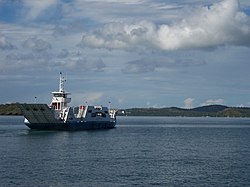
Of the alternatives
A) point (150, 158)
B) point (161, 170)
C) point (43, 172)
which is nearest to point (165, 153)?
point (150, 158)

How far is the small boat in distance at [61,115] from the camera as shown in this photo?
4759 inches

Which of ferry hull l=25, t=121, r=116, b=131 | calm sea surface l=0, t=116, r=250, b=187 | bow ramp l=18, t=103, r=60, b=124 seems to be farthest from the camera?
ferry hull l=25, t=121, r=116, b=131

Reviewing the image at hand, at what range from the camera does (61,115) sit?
128625 millimetres

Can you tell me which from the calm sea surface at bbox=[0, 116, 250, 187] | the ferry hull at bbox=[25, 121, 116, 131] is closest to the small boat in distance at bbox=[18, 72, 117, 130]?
the ferry hull at bbox=[25, 121, 116, 131]

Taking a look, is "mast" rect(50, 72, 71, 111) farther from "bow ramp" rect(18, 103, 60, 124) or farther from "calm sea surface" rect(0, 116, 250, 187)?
"calm sea surface" rect(0, 116, 250, 187)

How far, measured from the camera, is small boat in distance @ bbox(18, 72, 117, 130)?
121 m

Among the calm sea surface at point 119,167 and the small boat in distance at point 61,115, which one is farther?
the small boat in distance at point 61,115

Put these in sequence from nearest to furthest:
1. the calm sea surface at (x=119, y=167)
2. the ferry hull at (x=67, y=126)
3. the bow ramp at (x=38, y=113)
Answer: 1. the calm sea surface at (x=119, y=167)
2. the bow ramp at (x=38, y=113)
3. the ferry hull at (x=67, y=126)

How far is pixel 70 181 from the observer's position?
4791 centimetres

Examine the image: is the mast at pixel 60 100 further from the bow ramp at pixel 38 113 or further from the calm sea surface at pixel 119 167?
the calm sea surface at pixel 119 167

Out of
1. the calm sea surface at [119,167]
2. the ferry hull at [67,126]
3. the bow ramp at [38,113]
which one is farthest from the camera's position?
the ferry hull at [67,126]

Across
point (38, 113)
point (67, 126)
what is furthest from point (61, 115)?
point (38, 113)

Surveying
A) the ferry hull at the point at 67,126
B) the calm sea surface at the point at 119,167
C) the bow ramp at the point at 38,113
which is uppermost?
the bow ramp at the point at 38,113

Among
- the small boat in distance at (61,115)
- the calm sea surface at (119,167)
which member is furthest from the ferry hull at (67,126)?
the calm sea surface at (119,167)
